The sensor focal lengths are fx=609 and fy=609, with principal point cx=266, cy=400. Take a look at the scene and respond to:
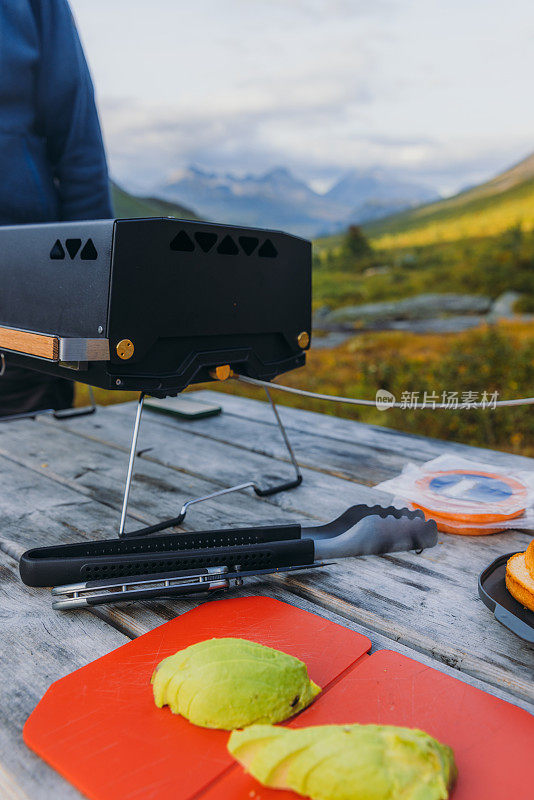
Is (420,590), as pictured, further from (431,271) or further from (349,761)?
(431,271)

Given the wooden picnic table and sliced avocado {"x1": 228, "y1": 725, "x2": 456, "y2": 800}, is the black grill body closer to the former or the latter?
the wooden picnic table

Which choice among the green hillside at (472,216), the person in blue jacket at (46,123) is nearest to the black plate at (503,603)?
the person in blue jacket at (46,123)

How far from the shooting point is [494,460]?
1536 mm

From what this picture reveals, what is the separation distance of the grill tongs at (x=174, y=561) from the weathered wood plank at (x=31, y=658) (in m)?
0.03

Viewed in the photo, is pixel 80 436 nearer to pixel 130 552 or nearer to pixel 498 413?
pixel 130 552

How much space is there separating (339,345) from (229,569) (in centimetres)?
625

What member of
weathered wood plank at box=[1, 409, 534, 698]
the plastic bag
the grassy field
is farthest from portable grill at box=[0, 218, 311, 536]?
the grassy field

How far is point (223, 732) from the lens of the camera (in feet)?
1.98

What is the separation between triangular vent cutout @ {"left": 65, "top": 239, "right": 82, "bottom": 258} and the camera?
1.08m

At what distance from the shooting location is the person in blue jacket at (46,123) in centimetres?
173

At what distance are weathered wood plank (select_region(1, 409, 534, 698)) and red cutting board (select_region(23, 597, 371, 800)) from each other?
87 millimetres

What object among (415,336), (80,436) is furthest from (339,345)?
(80,436)

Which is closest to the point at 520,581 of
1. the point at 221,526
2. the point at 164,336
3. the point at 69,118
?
the point at 221,526

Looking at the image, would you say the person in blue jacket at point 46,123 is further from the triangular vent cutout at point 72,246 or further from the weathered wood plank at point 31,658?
the weathered wood plank at point 31,658
